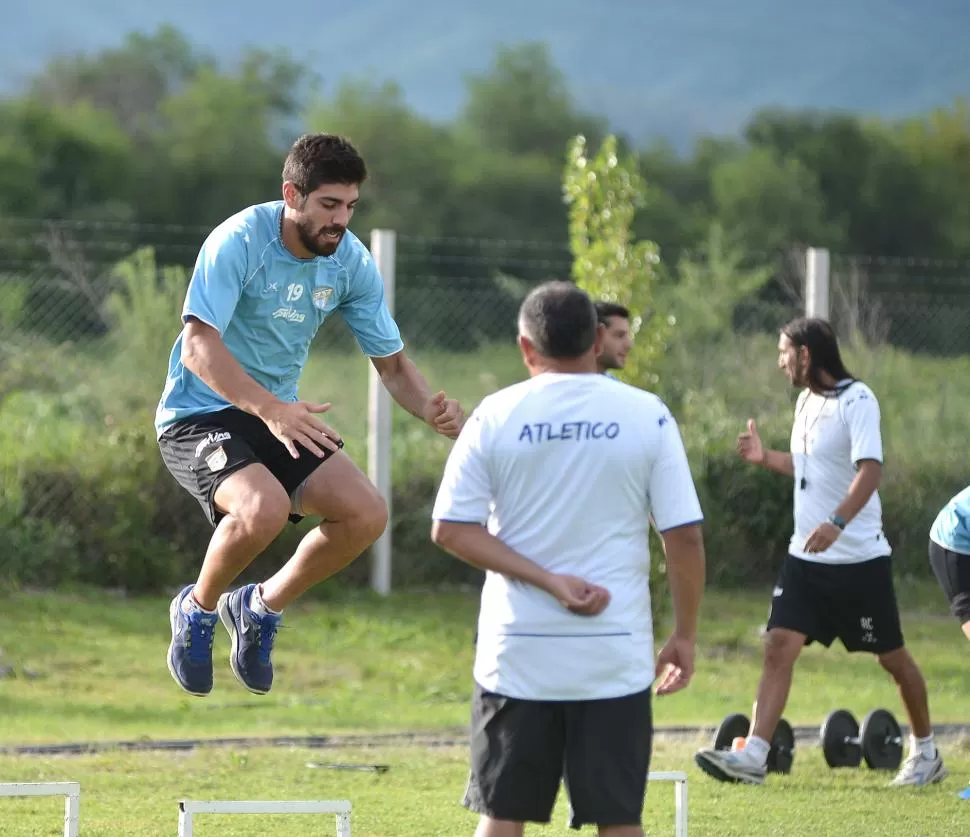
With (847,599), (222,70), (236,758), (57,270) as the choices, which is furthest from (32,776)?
(222,70)

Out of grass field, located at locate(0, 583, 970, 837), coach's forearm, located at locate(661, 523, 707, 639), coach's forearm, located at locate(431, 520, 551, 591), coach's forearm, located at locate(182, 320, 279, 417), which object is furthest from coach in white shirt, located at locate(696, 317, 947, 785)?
coach's forearm, located at locate(431, 520, 551, 591)

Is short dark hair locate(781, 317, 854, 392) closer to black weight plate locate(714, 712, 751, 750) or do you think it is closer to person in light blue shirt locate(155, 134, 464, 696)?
black weight plate locate(714, 712, 751, 750)

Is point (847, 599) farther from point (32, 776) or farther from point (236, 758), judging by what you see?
point (32, 776)

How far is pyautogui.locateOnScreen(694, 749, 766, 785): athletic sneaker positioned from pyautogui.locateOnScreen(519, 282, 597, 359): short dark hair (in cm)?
404

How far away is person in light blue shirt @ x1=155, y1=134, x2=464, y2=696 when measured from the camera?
580cm

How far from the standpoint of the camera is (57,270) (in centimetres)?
1405

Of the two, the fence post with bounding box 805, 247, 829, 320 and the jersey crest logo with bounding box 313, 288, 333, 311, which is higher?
the fence post with bounding box 805, 247, 829, 320

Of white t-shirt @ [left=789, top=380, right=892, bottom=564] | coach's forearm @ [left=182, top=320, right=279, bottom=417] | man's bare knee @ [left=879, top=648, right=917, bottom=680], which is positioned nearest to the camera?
coach's forearm @ [left=182, top=320, right=279, bottom=417]

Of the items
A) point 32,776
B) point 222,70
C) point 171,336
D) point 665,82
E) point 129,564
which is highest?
point 665,82

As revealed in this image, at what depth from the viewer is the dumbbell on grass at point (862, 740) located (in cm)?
871

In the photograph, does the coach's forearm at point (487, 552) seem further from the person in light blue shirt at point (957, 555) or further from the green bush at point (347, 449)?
the green bush at point (347, 449)

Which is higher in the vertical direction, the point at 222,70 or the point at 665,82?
the point at 665,82

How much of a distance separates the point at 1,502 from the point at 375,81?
43.6 metres

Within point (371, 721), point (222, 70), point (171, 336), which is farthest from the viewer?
point (222, 70)
